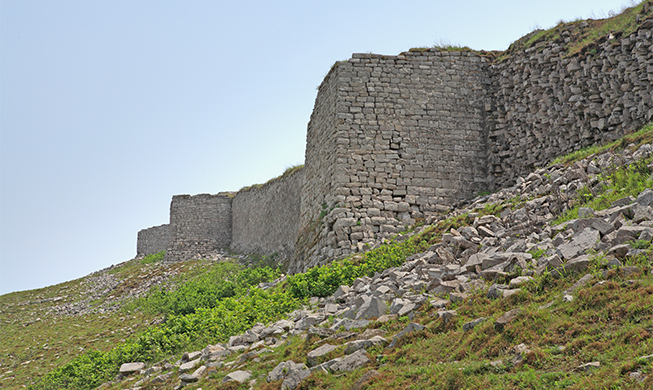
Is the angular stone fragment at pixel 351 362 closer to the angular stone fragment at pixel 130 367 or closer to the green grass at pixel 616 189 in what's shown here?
the green grass at pixel 616 189

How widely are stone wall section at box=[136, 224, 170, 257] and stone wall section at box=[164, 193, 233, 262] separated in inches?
412

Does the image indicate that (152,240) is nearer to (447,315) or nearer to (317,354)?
(317,354)

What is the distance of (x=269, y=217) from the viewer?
2455cm

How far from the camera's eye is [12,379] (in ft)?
41.1

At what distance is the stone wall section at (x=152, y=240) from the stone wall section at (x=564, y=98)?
107ft

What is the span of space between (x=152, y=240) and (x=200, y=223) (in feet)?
42.7

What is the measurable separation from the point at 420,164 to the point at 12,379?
1154cm

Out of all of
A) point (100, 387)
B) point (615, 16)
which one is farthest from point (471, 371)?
point (615, 16)

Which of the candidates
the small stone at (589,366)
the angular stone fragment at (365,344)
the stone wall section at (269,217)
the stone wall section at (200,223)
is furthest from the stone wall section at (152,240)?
the small stone at (589,366)

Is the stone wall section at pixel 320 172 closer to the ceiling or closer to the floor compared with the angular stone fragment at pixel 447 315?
closer to the ceiling

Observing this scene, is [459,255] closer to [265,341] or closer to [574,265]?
[574,265]

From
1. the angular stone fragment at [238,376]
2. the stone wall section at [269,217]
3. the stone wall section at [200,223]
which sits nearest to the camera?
the angular stone fragment at [238,376]

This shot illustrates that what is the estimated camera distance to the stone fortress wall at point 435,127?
489 inches

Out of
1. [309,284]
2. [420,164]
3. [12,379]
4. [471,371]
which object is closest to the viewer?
[471,371]
